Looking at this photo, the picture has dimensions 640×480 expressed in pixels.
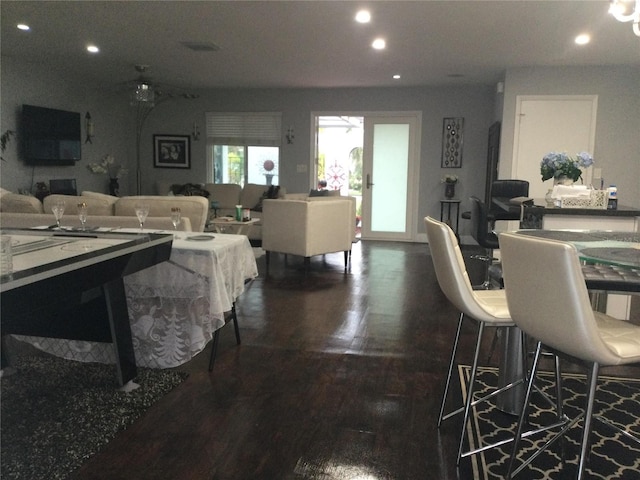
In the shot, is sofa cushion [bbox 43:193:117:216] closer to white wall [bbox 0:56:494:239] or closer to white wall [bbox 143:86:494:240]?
white wall [bbox 0:56:494:239]

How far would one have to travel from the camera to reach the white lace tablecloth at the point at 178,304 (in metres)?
2.73

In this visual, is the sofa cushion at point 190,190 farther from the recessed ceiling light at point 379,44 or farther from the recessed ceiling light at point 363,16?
the recessed ceiling light at point 363,16

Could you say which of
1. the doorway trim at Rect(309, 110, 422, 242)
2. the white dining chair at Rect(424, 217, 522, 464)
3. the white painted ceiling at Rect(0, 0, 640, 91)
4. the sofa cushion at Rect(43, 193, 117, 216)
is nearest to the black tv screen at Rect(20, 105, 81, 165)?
the white painted ceiling at Rect(0, 0, 640, 91)

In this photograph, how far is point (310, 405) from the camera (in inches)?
99.0

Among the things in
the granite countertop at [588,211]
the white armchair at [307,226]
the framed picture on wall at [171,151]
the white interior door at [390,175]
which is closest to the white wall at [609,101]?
the white interior door at [390,175]

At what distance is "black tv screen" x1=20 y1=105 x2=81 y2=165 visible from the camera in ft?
22.4

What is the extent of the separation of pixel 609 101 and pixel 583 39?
5.60 ft

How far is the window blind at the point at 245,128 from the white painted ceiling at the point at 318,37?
4.46 feet

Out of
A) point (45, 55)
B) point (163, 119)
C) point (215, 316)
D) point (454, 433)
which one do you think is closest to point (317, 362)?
point (215, 316)

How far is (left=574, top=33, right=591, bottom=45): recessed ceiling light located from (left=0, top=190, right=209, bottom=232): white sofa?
12.6ft

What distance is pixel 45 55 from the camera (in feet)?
21.3

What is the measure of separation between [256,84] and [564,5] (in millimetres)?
5153

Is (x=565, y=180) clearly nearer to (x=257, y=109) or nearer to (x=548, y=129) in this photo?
(x=548, y=129)

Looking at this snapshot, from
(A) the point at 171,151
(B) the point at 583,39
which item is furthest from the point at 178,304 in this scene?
(A) the point at 171,151
